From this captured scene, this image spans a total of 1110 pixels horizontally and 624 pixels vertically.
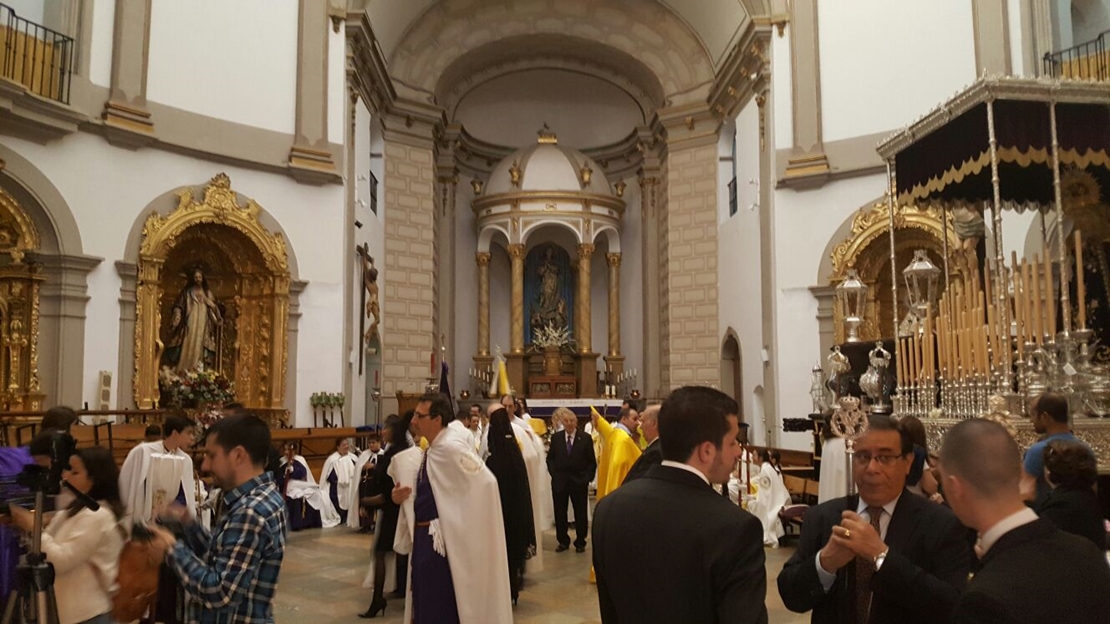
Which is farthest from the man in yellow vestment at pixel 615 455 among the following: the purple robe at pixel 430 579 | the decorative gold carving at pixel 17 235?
the decorative gold carving at pixel 17 235

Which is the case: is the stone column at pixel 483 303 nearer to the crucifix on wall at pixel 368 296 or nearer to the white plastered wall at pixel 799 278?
the crucifix on wall at pixel 368 296

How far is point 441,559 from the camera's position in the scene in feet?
18.6

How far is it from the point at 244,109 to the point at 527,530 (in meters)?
11.0

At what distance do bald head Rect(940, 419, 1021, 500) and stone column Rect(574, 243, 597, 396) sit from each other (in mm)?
21942

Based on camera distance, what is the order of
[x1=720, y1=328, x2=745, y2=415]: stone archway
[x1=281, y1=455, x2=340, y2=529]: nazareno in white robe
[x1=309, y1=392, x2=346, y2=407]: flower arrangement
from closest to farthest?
[x1=281, y1=455, x2=340, y2=529]: nazareno in white robe < [x1=309, y1=392, x2=346, y2=407]: flower arrangement < [x1=720, y1=328, x2=745, y2=415]: stone archway

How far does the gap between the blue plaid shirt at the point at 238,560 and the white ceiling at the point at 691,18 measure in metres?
16.6

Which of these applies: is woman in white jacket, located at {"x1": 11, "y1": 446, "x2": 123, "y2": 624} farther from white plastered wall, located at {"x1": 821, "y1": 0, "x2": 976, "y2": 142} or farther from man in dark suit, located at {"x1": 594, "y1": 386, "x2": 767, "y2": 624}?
white plastered wall, located at {"x1": 821, "y1": 0, "x2": 976, "y2": 142}

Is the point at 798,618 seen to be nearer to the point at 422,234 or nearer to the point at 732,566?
the point at 732,566

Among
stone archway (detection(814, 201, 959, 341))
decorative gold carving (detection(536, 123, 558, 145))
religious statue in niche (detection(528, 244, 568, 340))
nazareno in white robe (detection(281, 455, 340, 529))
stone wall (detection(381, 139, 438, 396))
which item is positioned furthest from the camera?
religious statue in niche (detection(528, 244, 568, 340))

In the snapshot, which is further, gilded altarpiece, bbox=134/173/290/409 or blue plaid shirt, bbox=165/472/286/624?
gilded altarpiece, bbox=134/173/290/409

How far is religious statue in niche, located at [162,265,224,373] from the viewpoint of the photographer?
14.8 meters

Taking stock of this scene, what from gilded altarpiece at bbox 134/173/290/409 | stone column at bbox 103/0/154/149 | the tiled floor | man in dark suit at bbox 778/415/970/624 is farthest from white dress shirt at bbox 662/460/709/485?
gilded altarpiece at bbox 134/173/290/409

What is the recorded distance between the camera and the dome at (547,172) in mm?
24547

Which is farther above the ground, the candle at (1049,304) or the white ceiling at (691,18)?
the white ceiling at (691,18)
